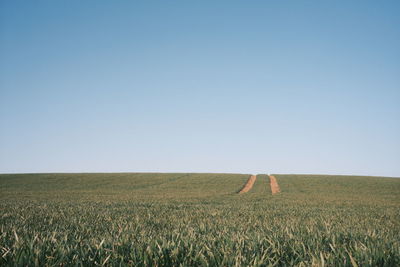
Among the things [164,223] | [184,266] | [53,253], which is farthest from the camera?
[164,223]

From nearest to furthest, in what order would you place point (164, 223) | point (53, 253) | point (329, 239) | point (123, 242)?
point (53, 253), point (123, 242), point (329, 239), point (164, 223)

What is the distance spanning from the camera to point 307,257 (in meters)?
3.40

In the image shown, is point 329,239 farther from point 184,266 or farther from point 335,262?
point 184,266

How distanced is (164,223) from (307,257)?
6.54 meters

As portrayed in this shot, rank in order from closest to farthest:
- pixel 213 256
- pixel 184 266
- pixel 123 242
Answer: pixel 184 266 → pixel 213 256 → pixel 123 242

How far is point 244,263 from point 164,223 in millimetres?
6852

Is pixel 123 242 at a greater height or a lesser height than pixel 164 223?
greater

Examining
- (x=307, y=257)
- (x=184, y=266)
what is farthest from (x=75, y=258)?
(x=307, y=257)

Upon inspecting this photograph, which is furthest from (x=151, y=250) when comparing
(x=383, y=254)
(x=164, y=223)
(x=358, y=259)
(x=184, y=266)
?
(x=164, y=223)

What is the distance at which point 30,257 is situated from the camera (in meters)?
2.80

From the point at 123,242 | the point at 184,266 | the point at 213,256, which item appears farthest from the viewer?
the point at 123,242

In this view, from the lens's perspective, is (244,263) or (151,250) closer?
(244,263)

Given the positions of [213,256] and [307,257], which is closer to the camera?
[213,256]

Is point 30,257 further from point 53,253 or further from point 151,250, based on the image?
point 151,250
